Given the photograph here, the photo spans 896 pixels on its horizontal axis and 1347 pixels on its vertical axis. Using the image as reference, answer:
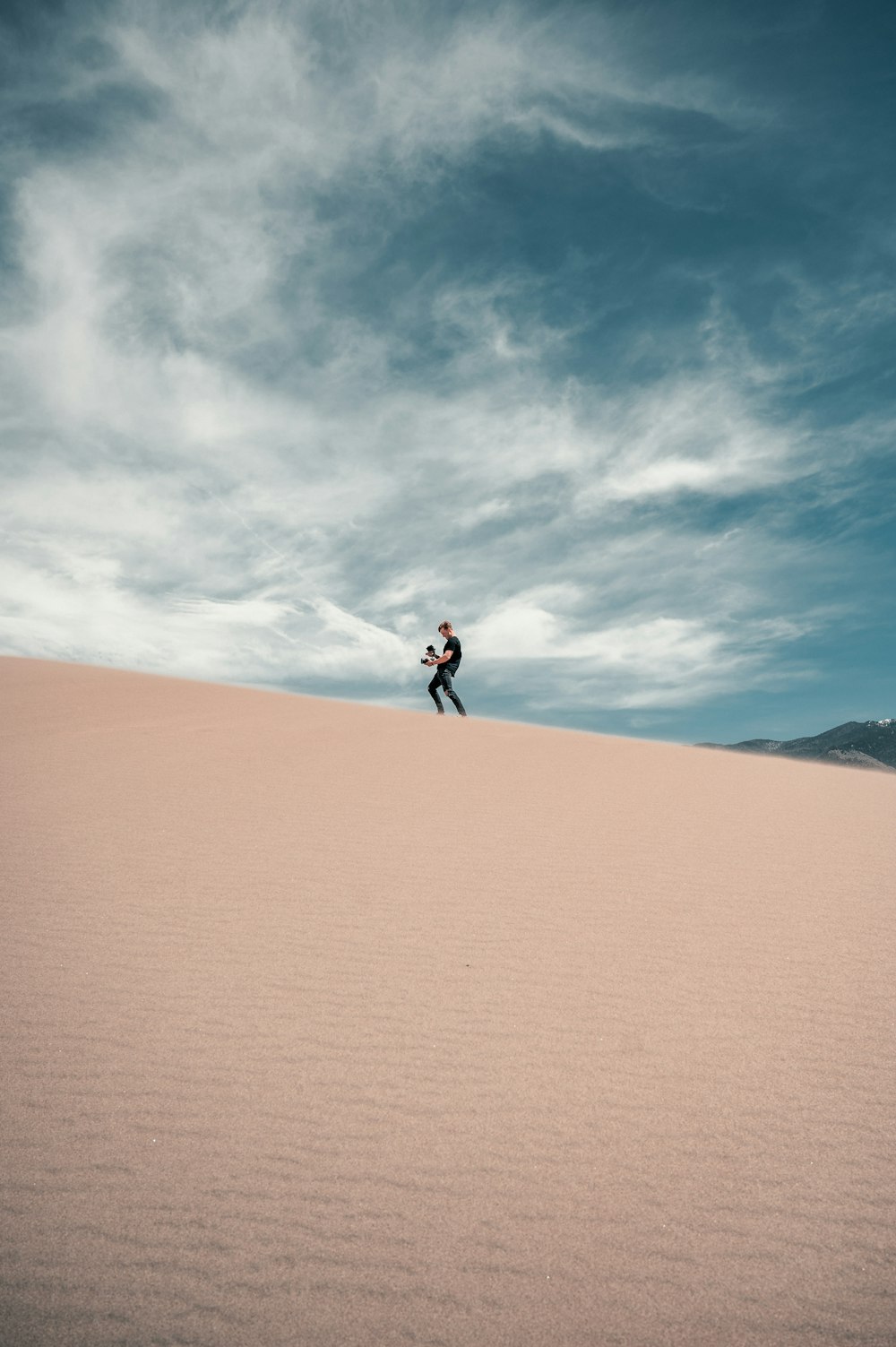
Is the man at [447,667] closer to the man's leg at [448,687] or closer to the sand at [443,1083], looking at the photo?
the man's leg at [448,687]

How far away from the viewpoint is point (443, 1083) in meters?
3.93

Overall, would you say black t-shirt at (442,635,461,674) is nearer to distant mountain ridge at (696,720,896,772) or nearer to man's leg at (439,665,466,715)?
man's leg at (439,665,466,715)

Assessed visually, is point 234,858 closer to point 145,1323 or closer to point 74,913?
point 74,913

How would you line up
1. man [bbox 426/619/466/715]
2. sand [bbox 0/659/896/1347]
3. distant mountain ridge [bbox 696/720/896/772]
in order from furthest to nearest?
distant mountain ridge [bbox 696/720/896/772], man [bbox 426/619/466/715], sand [bbox 0/659/896/1347]

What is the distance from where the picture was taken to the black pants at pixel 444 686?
50.5 feet

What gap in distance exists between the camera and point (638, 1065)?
4.11 metres

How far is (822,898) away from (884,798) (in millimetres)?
5955

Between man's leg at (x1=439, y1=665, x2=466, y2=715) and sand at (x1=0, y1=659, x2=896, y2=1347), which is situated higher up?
man's leg at (x1=439, y1=665, x2=466, y2=715)

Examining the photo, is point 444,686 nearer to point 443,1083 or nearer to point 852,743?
point 443,1083

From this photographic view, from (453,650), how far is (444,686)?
1.00m

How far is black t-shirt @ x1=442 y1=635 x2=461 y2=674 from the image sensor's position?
48.9 ft

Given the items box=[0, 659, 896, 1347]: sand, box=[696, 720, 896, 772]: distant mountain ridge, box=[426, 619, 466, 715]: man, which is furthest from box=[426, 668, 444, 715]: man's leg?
box=[696, 720, 896, 772]: distant mountain ridge

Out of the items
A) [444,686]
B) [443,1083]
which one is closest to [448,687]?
[444,686]

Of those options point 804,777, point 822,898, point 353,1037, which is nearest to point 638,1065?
point 353,1037
